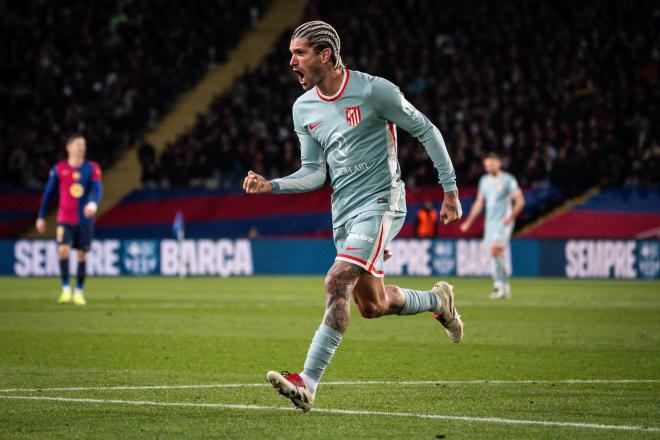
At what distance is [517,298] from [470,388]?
39.0ft

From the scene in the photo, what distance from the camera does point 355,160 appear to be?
769 cm

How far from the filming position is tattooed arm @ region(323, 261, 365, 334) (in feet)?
23.9

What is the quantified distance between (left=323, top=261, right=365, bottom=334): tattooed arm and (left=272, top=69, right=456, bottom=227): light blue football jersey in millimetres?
433

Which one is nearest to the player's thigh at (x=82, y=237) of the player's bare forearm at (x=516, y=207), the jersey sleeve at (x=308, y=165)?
the player's bare forearm at (x=516, y=207)

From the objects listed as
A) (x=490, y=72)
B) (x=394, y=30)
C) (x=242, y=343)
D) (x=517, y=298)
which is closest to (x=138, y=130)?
(x=394, y=30)

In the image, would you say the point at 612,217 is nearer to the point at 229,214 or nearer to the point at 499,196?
the point at 499,196

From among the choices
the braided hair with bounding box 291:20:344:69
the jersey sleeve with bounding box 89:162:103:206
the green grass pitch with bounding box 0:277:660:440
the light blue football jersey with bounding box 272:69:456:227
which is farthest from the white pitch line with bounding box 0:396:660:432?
the jersey sleeve with bounding box 89:162:103:206

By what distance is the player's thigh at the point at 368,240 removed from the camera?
745 cm

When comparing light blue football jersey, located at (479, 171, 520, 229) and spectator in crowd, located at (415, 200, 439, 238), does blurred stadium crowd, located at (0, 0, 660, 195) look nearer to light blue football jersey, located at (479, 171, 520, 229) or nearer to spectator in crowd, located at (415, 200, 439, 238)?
spectator in crowd, located at (415, 200, 439, 238)

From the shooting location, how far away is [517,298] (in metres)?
20.0

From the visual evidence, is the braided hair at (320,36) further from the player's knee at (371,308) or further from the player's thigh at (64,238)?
the player's thigh at (64,238)

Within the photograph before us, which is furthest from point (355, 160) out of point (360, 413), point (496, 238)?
point (496, 238)

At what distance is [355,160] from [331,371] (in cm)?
250

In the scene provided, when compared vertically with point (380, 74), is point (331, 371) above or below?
below
